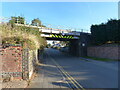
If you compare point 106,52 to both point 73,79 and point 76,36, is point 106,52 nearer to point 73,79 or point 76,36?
point 76,36

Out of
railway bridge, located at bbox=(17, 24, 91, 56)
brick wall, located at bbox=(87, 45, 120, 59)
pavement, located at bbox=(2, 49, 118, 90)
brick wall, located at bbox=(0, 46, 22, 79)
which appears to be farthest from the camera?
railway bridge, located at bbox=(17, 24, 91, 56)

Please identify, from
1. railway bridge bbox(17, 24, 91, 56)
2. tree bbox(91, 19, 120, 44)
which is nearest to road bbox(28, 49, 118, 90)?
tree bbox(91, 19, 120, 44)

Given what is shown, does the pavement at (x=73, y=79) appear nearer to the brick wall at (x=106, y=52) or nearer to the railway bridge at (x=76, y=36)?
the brick wall at (x=106, y=52)

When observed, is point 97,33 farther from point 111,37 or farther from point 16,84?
point 16,84

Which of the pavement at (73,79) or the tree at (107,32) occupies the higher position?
the tree at (107,32)

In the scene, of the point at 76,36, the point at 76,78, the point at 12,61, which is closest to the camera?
the point at 12,61

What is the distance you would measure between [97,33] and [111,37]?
Answer: 339 cm

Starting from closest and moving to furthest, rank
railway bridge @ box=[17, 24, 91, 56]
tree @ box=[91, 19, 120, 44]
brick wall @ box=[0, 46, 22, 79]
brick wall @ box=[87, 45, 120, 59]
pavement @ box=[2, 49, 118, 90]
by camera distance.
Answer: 1. pavement @ box=[2, 49, 118, 90]
2. brick wall @ box=[0, 46, 22, 79]
3. brick wall @ box=[87, 45, 120, 59]
4. tree @ box=[91, 19, 120, 44]
5. railway bridge @ box=[17, 24, 91, 56]

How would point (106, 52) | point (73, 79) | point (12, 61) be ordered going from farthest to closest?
point (106, 52) → point (73, 79) → point (12, 61)

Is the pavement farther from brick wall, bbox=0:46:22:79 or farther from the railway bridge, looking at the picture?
the railway bridge

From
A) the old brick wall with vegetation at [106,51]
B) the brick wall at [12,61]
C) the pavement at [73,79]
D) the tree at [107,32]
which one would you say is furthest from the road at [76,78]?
the tree at [107,32]

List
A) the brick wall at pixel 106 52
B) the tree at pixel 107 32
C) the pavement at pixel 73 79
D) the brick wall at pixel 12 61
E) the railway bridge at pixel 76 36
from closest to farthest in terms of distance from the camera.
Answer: the pavement at pixel 73 79 < the brick wall at pixel 12 61 < the brick wall at pixel 106 52 < the tree at pixel 107 32 < the railway bridge at pixel 76 36

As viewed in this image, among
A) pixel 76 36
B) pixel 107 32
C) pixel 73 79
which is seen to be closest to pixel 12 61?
pixel 73 79

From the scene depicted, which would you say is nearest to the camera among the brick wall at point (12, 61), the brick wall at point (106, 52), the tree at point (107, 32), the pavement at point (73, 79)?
the pavement at point (73, 79)
